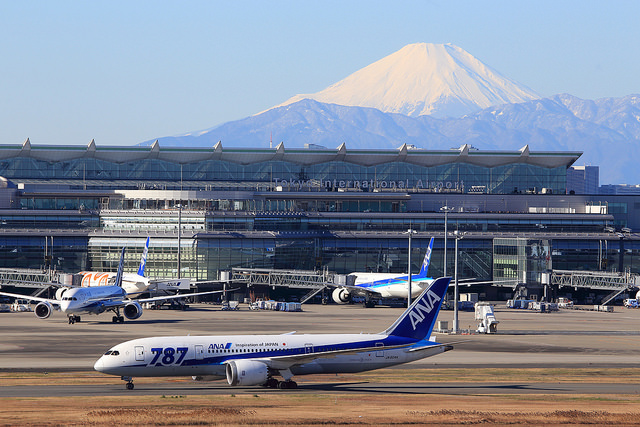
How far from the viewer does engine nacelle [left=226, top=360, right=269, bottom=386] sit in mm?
56562

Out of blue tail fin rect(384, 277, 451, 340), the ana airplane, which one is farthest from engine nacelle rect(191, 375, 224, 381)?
the ana airplane

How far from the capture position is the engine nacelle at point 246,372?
56562 mm

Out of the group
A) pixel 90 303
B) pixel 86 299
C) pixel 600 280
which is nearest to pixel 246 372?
pixel 86 299

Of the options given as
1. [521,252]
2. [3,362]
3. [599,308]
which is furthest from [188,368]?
[521,252]

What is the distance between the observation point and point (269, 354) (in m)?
58.5

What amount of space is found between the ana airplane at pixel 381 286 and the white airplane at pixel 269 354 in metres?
78.7

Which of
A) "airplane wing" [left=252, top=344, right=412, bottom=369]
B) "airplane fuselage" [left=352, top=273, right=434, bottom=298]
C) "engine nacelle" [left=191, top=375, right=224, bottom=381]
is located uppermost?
"airplane fuselage" [left=352, top=273, right=434, bottom=298]

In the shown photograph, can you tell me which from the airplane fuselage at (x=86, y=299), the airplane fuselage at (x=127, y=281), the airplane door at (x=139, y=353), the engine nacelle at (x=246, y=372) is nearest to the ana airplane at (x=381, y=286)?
the airplane fuselage at (x=127, y=281)

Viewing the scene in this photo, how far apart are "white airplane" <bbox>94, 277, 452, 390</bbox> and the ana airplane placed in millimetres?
78732

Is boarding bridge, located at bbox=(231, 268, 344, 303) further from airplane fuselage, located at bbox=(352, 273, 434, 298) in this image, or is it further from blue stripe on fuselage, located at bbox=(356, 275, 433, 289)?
blue stripe on fuselage, located at bbox=(356, 275, 433, 289)

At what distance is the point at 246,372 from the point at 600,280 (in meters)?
119

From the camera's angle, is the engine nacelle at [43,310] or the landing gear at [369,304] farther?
the landing gear at [369,304]

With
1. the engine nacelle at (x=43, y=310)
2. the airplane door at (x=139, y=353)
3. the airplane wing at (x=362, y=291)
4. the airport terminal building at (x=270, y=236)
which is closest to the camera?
the airplane door at (x=139, y=353)

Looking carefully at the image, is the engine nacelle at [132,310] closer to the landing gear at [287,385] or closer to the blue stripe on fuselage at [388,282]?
the blue stripe on fuselage at [388,282]
